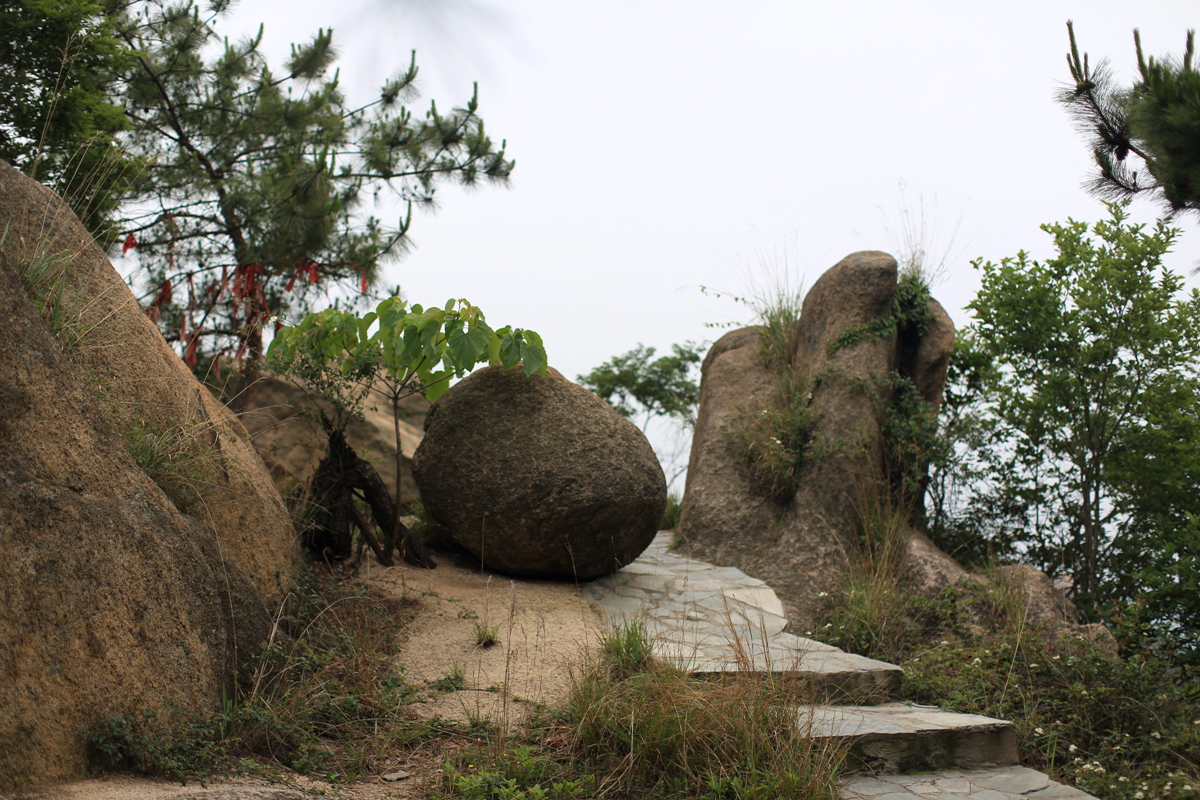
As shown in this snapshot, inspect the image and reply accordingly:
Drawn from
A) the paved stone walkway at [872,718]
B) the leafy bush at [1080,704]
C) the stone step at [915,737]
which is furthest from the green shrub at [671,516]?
the stone step at [915,737]

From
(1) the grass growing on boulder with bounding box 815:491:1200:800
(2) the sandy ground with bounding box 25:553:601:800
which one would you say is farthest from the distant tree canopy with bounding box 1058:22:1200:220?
(2) the sandy ground with bounding box 25:553:601:800

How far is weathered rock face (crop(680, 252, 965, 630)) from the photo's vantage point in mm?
6910

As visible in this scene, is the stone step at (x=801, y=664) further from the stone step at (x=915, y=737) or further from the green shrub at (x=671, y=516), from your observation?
the green shrub at (x=671, y=516)

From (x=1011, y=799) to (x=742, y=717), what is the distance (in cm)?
132

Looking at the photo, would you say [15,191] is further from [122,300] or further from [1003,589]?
[1003,589]

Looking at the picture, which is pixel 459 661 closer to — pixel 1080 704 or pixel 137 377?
pixel 137 377

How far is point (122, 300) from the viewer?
4.31m

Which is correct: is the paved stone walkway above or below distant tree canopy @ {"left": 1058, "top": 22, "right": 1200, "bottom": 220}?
below

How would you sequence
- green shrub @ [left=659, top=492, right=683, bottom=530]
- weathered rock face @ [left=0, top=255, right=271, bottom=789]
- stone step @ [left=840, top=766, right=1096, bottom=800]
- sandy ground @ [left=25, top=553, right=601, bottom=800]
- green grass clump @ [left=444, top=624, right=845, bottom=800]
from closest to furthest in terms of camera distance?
weathered rock face @ [left=0, top=255, right=271, bottom=789]
sandy ground @ [left=25, top=553, right=601, bottom=800]
green grass clump @ [left=444, top=624, right=845, bottom=800]
stone step @ [left=840, top=766, right=1096, bottom=800]
green shrub @ [left=659, top=492, right=683, bottom=530]

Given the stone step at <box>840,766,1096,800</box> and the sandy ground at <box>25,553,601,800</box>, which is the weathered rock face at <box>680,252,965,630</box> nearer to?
the sandy ground at <box>25,553,601,800</box>

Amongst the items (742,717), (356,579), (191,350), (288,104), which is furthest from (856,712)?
(288,104)

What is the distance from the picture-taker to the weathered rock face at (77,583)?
2605 millimetres

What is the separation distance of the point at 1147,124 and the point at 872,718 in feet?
11.4

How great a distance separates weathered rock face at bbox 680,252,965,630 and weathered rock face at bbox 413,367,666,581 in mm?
1527
